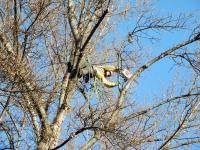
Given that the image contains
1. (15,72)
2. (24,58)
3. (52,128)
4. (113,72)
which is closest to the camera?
(15,72)

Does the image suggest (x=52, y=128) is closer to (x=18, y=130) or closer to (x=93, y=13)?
(x=18, y=130)

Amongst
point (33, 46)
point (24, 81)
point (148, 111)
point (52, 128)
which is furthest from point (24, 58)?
point (148, 111)

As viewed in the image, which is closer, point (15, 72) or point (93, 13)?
point (15, 72)

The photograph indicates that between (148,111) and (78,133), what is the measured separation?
1.44 m

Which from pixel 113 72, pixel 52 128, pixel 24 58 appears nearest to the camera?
pixel 24 58

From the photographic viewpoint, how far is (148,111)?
8.30 meters

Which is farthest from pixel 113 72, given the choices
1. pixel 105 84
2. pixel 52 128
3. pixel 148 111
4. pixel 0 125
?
pixel 0 125

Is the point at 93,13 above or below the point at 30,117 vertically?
above

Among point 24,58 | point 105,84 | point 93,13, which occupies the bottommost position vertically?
point 105,84

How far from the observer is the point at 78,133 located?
295 inches

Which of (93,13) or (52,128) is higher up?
(93,13)

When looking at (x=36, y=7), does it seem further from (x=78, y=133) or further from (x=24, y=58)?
(x=78, y=133)

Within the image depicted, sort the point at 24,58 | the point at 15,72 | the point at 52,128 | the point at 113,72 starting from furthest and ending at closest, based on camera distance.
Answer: the point at 113,72
the point at 52,128
the point at 24,58
the point at 15,72

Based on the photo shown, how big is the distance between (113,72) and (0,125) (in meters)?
2.12
